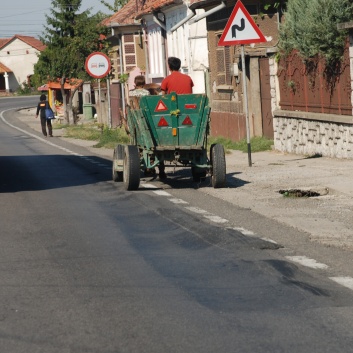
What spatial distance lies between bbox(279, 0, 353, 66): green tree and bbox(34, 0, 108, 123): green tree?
3932cm

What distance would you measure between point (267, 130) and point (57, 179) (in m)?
9.44

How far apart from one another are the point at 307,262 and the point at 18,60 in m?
145

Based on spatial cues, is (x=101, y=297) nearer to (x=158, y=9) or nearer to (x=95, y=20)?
(x=158, y=9)

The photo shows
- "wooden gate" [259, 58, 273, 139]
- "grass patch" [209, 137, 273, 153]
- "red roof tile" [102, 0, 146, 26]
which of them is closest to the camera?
"grass patch" [209, 137, 273, 153]

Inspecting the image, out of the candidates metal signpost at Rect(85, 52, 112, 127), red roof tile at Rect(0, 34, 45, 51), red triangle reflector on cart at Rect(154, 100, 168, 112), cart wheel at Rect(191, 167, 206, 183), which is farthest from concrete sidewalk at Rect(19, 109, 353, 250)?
red roof tile at Rect(0, 34, 45, 51)

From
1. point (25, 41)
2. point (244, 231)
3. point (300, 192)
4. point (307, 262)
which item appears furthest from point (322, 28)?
point (25, 41)

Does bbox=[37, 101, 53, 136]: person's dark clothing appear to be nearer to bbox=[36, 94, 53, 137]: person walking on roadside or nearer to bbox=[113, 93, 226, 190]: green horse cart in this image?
bbox=[36, 94, 53, 137]: person walking on roadside

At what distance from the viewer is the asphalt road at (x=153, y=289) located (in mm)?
6508

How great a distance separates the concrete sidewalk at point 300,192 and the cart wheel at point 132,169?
99 centimetres

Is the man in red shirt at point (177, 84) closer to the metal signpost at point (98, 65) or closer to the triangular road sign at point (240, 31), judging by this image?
the triangular road sign at point (240, 31)

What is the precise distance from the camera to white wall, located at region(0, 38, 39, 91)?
14921 cm

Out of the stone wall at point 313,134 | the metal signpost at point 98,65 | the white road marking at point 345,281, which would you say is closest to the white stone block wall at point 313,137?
the stone wall at point 313,134

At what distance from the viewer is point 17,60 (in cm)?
15200

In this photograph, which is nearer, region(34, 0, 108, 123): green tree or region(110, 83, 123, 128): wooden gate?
region(110, 83, 123, 128): wooden gate
